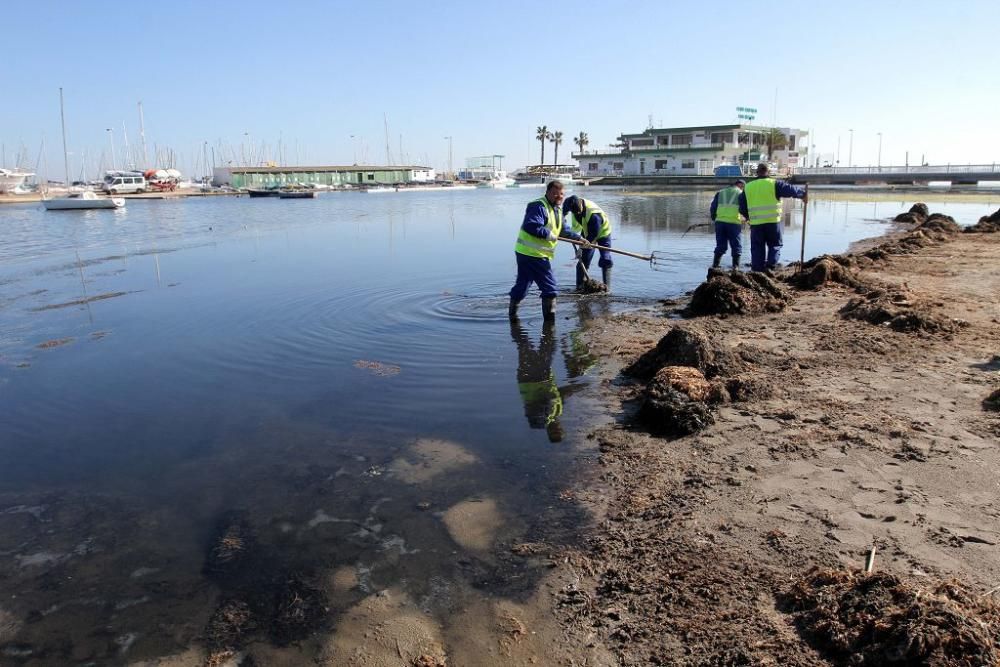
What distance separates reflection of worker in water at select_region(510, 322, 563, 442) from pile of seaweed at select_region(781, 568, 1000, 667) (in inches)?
95.1

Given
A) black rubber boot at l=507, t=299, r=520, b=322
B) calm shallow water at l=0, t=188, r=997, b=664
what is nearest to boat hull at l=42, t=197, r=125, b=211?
calm shallow water at l=0, t=188, r=997, b=664

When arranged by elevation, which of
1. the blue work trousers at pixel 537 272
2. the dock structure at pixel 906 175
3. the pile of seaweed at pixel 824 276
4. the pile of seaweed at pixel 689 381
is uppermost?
the dock structure at pixel 906 175

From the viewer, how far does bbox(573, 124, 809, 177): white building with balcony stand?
83.4m

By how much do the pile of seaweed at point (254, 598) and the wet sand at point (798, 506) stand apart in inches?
51.3

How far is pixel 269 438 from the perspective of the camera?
5367 mm

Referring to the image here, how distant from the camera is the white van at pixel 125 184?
76.8 m

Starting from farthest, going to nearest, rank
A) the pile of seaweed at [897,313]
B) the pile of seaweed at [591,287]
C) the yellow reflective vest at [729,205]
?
the yellow reflective vest at [729,205] → the pile of seaweed at [591,287] → the pile of seaweed at [897,313]

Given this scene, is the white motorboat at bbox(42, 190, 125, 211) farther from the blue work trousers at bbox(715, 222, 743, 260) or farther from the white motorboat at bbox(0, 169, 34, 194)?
the blue work trousers at bbox(715, 222, 743, 260)

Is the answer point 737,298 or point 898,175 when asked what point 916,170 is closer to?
point 898,175

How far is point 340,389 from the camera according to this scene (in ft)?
21.5

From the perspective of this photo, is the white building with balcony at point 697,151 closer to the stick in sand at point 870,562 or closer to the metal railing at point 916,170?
the metal railing at point 916,170

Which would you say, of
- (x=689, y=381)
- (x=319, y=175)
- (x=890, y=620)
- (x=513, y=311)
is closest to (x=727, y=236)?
Result: (x=513, y=311)

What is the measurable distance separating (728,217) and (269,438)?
10001 mm

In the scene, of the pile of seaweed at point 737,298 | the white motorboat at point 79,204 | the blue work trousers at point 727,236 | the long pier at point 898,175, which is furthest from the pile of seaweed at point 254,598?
the long pier at point 898,175
